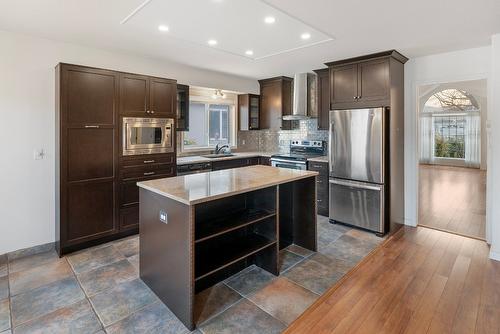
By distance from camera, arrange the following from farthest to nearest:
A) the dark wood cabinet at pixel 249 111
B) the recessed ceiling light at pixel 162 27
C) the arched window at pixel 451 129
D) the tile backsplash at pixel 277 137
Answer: the arched window at pixel 451 129 → the dark wood cabinet at pixel 249 111 → the tile backsplash at pixel 277 137 → the recessed ceiling light at pixel 162 27

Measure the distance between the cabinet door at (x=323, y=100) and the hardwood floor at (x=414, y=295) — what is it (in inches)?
95.4

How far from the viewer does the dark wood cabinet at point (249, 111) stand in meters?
5.97

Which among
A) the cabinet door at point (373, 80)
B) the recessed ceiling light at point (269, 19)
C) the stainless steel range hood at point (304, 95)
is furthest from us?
the stainless steel range hood at point (304, 95)

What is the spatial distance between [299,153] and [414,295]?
3537 mm

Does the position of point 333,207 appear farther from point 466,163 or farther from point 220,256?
point 466,163

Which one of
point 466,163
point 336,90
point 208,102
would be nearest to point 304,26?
point 336,90

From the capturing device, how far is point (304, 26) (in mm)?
2938

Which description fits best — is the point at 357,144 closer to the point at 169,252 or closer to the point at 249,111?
the point at 249,111

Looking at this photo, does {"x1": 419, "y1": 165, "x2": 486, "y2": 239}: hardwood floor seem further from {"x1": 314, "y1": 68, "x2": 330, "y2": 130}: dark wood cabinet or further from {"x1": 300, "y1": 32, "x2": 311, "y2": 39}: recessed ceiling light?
{"x1": 300, "y1": 32, "x2": 311, "y2": 39}: recessed ceiling light

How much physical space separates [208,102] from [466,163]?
1026 centimetres

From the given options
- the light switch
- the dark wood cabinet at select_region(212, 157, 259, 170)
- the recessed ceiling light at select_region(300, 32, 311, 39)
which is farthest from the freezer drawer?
the light switch

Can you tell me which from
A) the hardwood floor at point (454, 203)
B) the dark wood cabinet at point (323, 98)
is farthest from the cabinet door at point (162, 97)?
the hardwood floor at point (454, 203)

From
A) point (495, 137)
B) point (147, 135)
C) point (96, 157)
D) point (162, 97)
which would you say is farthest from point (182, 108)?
point (495, 137)

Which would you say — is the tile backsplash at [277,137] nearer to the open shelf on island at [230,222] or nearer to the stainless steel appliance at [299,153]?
the stainless steel appliance at [299,153]
